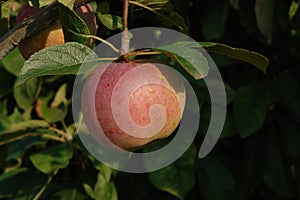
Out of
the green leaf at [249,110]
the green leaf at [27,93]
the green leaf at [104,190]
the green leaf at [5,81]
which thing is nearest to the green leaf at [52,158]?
the green leaf at [104,190]

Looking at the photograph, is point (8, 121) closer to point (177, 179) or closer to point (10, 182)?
point (10, 182)

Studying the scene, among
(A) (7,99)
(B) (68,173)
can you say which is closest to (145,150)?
(B) (68,173)

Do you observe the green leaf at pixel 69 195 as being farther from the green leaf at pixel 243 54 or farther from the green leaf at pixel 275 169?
the green leaf at pixel 243 54

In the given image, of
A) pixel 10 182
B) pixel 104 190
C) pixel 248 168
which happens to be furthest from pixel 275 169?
pixel 10 182

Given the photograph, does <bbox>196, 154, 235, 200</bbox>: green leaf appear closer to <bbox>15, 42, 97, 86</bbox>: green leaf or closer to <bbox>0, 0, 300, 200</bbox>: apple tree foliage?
<bbox>0, 0, 300, 200</bbox>: apple tree foliage

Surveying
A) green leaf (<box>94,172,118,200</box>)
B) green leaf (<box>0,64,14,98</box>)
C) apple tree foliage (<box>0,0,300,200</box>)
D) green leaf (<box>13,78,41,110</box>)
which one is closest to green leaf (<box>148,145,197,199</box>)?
apple tree foliage (<box>0,0,300,200</box>)

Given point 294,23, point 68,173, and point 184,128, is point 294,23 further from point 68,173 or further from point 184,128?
point 68,173
